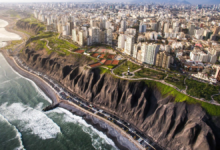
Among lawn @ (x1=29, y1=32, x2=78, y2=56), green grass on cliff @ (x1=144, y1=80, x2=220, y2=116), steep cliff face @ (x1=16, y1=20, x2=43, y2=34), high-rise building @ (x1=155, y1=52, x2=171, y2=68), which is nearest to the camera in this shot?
green grass on cliff @ (x1=144, y1=80, x2=220, y2=116)

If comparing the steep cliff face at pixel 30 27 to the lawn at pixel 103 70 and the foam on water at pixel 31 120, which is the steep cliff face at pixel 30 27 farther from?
the foam on water at pixel 31 120

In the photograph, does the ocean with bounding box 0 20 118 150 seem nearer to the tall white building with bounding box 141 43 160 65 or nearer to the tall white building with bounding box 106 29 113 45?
the tall white building with bounding box 141 43 160 65

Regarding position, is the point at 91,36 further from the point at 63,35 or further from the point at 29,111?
the point at 29,111

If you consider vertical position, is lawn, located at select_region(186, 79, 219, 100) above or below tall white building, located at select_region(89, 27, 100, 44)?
below

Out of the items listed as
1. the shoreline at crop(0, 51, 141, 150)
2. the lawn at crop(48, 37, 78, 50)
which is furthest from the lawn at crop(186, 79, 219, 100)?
the lawn at crop(48, 37, 78, 50)

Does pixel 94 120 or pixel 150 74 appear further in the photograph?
pixel 150 74

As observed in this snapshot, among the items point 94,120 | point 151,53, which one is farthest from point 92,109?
point 151,53

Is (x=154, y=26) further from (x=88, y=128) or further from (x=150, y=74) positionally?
(x=88, y=128)
